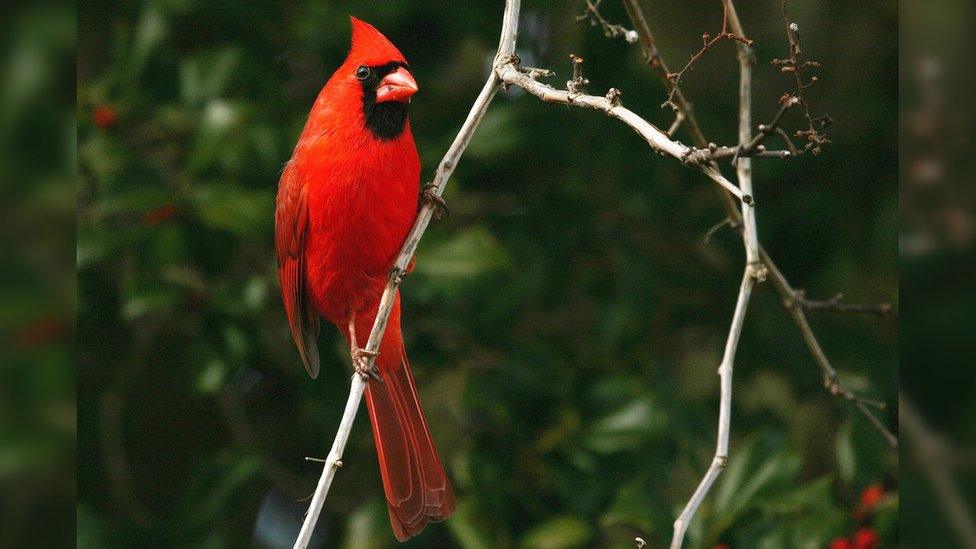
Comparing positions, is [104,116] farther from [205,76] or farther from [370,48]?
[370,48]

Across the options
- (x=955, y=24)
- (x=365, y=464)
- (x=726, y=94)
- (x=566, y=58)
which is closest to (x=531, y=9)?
(x=566, y=58)

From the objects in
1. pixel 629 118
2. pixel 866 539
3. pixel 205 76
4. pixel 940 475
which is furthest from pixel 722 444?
pixel 205 76

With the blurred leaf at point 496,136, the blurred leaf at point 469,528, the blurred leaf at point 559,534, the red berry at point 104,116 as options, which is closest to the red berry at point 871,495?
the blurred leaf at point 559,534

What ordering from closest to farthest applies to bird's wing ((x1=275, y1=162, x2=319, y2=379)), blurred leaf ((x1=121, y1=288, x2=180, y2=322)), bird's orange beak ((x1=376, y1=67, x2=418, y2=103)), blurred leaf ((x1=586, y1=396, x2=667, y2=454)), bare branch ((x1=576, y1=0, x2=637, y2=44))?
bare branch ((x1=576, y1=0, x2=637, y2=44))
bird's orange beak ((x1=376, y1=67, x2=418, y2=103))
bird's wing ((x1=275, y1=162, x2=319, y2=379))
blurred leaf ((x1=121, y1=288, x2=180, y2=322))
blurred leaf ((x1=586, y1=396, x2=667, y2=454))

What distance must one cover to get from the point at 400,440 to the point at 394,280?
348 millimetres

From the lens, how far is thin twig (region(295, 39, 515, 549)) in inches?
51.4

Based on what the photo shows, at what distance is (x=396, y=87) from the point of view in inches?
58.4

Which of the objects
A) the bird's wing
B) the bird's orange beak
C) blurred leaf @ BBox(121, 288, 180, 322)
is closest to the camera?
the bird's orange beak

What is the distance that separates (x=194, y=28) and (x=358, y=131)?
1.68 ft

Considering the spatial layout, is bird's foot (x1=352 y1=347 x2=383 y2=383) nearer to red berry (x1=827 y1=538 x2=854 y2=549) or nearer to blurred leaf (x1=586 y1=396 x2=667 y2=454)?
blurred leaf (x1=586 y1=396 x2=667 y2=454)

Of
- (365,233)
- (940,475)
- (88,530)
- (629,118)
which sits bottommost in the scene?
(88,530)

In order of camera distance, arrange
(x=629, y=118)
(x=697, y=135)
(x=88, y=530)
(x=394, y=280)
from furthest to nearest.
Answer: (x=88, y=530) → (x=697, y=135) → (x=394, y=280) → (x=629, y=118)

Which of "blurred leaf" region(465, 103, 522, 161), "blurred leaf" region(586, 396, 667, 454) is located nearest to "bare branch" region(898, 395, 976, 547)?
"blurred leaf" region(586, 396, 667, 454)

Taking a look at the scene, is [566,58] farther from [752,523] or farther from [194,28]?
[752,523]
